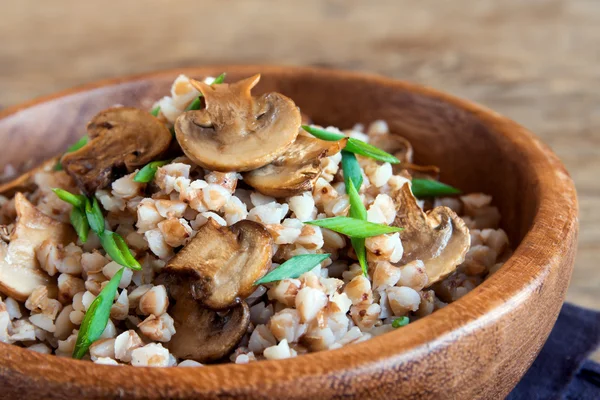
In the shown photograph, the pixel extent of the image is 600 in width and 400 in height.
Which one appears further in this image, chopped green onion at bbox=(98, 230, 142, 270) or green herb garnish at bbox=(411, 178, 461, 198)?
green herb garnish at bbox=(411, 178, 461, 198)

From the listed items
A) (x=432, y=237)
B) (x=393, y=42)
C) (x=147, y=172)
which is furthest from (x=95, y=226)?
(x=393, y=42)

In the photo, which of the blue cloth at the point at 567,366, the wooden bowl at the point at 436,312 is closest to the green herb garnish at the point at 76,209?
the wooden bowl at the point at 436,312

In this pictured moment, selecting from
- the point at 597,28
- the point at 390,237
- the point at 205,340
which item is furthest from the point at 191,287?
the point at 597,28

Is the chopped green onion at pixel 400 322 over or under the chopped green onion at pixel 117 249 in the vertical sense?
under

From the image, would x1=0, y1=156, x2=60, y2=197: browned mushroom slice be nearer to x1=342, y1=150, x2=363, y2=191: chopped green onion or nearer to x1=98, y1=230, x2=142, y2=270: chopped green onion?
x1=98, y1=230, x2=142, y2=270: chopped green onion

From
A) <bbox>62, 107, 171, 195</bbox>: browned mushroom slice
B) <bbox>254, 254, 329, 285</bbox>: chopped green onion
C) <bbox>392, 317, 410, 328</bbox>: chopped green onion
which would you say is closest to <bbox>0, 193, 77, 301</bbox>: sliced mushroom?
<bbox>62, 107, 171, 195</bbox>: browned mushroom slice

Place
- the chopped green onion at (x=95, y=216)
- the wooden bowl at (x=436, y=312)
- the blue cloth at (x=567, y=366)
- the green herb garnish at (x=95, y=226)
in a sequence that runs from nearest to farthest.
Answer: the wooden bowl at (x=436, y=312) → the green herb garnish at (x=95, y=226) → the chopped green onion at (x=95, y=216) → the blue cloth at (x=567, y=366)

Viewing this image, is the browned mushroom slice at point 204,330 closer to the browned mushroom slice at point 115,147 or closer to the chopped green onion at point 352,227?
the chopped green onion at point 352,227
